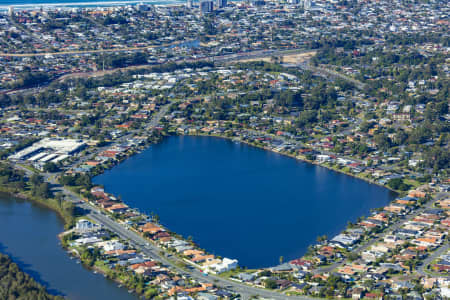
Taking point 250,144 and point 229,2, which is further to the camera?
point 229,2

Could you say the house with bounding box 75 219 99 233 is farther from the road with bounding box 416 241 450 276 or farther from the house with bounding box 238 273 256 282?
the road with bounding box 416 241 450 276

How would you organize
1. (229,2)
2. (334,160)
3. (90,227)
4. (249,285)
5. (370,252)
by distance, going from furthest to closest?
(229,2) → (334,160) → (90,227) → (370,252) → (249,285)

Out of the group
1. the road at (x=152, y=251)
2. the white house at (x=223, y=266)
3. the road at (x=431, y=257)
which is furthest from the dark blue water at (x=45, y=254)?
the road at (x=431, y=257)

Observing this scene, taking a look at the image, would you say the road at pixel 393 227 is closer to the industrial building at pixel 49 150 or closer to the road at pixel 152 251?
the road at pixel 152 251

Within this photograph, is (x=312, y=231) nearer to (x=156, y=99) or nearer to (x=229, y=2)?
(x=156, y=99)

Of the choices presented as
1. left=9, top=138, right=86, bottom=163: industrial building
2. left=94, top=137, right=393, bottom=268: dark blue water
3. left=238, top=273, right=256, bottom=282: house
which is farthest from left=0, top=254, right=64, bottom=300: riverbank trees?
left=9, top=138, right=86, bottom=163: industrial building

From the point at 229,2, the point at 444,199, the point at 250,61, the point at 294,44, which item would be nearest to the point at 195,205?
the point at 444,199

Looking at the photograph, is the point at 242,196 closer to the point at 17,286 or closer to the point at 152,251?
the point at 152,251
